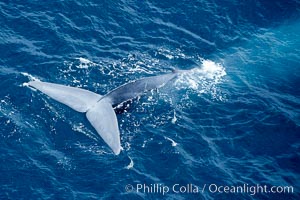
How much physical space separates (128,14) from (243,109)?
16950 mm

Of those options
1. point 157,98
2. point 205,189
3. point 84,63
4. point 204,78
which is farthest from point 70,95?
point 204,78

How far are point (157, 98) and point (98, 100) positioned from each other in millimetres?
5923

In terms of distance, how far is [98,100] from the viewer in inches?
1222

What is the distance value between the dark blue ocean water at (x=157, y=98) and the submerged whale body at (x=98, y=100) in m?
1.00

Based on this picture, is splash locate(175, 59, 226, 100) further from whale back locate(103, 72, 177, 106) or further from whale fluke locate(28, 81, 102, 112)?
whale fluke locate(28, 81, 102, 112)

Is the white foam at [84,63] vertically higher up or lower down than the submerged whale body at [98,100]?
higher up

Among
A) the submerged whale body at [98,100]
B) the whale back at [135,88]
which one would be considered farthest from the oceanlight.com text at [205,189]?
the whale back at [135,88]

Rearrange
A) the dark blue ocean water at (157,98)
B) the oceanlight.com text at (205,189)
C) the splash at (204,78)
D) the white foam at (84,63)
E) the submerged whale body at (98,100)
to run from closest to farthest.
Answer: the oceanlight.com text at (205,189) < the dark blue ocean water at (157,98) < the submerged whale body at (98,100) < the white foam at (84,63) < the splash at (204,78)

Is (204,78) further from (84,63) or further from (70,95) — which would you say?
(70,95)

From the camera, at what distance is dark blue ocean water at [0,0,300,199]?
27623 millimetres

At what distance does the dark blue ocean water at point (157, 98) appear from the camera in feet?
90.6
